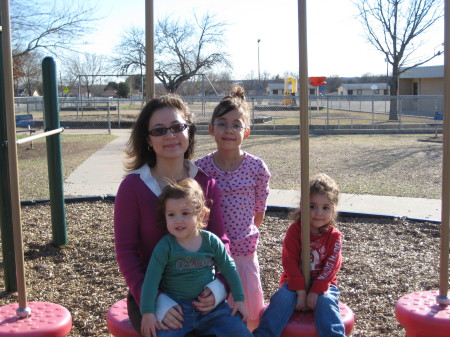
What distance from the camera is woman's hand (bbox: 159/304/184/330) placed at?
206cm

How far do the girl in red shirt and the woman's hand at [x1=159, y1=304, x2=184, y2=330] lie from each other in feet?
1.32

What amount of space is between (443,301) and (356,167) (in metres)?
8.34

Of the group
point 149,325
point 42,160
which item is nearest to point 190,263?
point 149,325

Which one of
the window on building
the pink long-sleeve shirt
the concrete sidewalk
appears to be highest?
the window on building

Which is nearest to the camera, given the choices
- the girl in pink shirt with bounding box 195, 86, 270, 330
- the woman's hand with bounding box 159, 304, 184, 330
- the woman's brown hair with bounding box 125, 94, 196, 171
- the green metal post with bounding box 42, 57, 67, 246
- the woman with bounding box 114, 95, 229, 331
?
the woman's hand with bounding box 159, 304, 184, 330

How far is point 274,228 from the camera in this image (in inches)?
222

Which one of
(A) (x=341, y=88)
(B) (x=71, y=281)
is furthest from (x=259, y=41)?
(B) (x=71, y=281)

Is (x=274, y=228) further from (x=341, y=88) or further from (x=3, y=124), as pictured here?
(x=341, y=88)

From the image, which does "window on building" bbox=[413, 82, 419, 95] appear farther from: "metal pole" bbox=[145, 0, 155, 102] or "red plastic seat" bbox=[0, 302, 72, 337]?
"red plastic seat" bbox=[0, 302, 72, 337]

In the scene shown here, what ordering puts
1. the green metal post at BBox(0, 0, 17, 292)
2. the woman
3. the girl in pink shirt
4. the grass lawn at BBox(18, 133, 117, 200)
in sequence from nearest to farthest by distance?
1. the woman
2. the girl in pink shirt
3. the green metal post at BBox(0, 0, 17, 292)
4. the grass lawn at BBox(18, 133, 117, 200)

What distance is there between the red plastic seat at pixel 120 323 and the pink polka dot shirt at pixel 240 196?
0.62m

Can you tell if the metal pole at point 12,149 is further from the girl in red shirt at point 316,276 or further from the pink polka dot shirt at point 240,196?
the girl in red shirt at point 316,276

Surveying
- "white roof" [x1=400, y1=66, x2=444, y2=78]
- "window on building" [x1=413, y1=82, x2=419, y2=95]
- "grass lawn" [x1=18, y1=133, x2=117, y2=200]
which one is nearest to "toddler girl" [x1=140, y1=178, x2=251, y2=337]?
"grass lawn" [x1=18, y1=133, x2=117, y2=200]

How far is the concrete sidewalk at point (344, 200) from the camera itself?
242 inches
